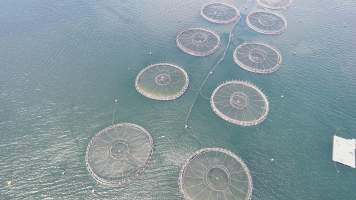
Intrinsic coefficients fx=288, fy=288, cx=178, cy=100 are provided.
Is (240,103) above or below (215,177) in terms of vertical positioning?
above

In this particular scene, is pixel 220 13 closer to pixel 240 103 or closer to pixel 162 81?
pixel 162 81

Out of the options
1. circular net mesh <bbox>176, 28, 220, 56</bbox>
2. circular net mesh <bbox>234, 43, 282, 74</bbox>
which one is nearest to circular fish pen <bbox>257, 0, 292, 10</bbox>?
circular net mesh <bbox>234, 43, 282, 74</bbox>

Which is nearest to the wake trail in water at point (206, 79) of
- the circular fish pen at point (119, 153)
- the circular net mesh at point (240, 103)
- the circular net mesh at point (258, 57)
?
the circular net mesh at point (258, 57)

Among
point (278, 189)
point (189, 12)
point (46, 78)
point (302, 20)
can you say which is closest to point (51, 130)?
point (46, 78)

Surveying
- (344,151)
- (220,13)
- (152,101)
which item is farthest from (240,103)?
(220,13)

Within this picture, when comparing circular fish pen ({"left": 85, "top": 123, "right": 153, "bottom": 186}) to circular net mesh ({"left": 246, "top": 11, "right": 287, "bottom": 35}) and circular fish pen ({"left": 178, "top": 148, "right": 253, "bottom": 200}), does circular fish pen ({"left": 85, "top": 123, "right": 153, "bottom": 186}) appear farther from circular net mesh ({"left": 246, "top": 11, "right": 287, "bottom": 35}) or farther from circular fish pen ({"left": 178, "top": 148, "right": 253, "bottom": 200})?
circular net mesh ({"left": 246, "top": 11, "right": 287, "bottom": 35})
